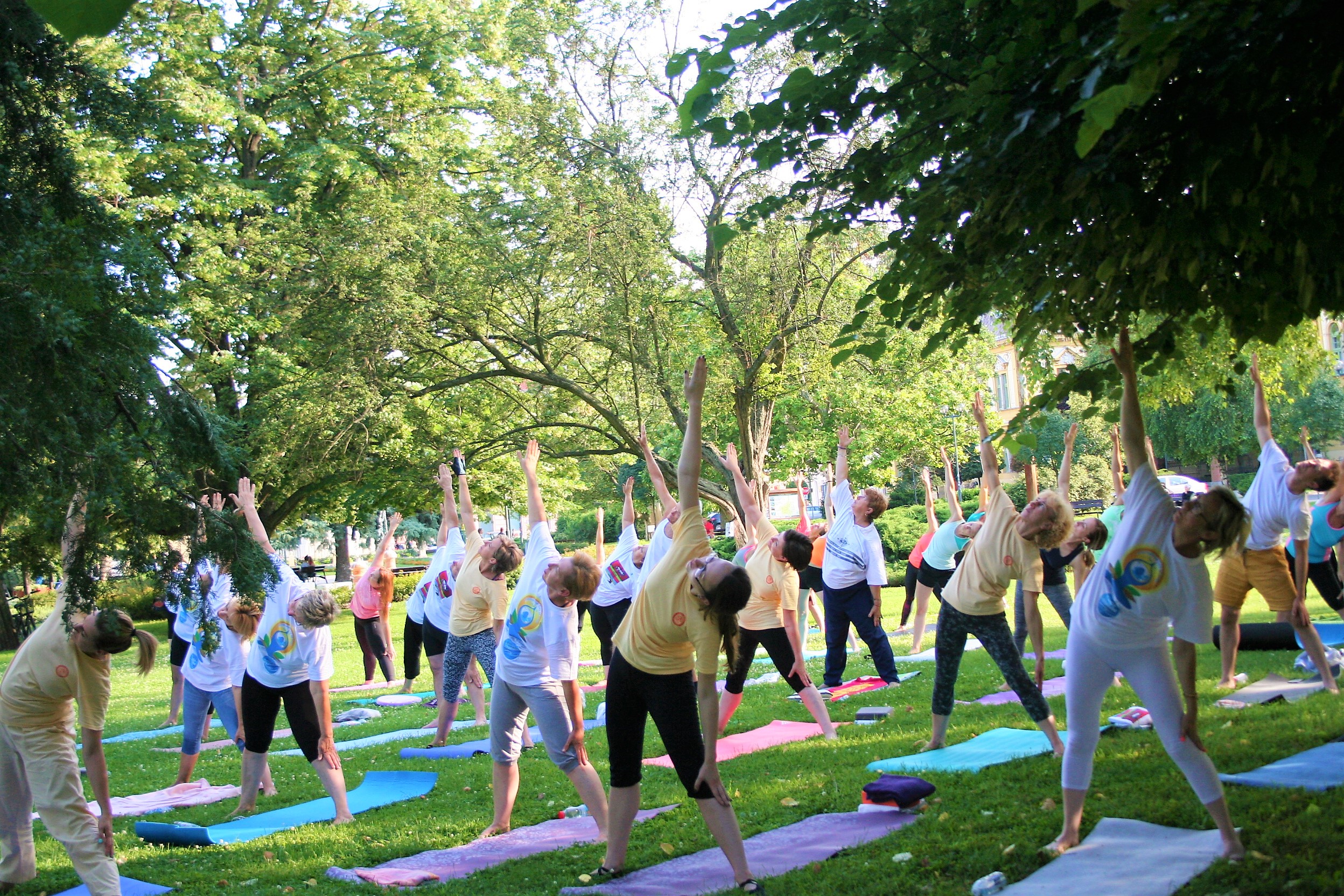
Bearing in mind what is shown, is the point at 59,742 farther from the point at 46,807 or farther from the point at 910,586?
the point at 910,586

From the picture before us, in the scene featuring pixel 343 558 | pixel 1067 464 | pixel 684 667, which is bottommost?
pixel 684 667


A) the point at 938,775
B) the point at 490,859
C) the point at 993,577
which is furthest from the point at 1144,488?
the point at 490,859

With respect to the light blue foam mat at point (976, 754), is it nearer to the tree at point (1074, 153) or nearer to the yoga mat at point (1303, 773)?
the yoga mat at point (1303, 773)

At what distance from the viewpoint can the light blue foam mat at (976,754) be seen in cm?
655

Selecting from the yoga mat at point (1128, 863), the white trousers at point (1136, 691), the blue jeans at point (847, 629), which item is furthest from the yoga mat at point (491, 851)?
the blue jeans at point (847, 629)

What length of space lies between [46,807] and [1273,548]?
866 cm

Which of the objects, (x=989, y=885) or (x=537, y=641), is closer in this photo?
(x=989, y=885)

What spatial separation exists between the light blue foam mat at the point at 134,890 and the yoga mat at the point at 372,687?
8155 millimetres

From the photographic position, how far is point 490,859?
5.62 m

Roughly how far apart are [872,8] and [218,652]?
23.6ft

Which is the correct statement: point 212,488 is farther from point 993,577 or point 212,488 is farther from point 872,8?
point 993,577

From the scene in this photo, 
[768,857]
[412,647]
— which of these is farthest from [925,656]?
[768,857]

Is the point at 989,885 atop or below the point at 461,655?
below

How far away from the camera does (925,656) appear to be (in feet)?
40.2
